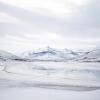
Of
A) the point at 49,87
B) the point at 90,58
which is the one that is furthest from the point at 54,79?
the point at 90,58

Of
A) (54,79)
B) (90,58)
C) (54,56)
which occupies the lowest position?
(54,79)

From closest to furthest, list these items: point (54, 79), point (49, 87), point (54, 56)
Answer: point (49, 87), point (54, 79), point (54, 56)

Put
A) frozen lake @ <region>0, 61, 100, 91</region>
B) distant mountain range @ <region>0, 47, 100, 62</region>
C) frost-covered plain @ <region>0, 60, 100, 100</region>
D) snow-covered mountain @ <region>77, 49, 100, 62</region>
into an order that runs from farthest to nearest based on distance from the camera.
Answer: distant mountain range @ <region>0, 47, 100, 62</region> → snow-covered mountain @ <region>77, 49, 100, 62</region> → frozen lake @ <region>0, 61, 100, 91</region> → frost-covered plain @ <region>0, 60, 100, 100</region>

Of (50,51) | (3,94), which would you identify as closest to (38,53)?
(50,51)

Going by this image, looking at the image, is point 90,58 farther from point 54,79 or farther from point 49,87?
point 49,87

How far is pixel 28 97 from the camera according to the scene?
6.67 meters

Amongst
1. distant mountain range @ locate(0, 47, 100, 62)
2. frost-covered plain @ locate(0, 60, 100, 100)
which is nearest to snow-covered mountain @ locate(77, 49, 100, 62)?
distant mountain range @ locate(0, 47, 100, 62)

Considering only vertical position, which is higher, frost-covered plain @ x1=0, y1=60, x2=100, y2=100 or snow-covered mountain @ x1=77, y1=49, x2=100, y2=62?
snow-covered mountain @ x1=77, y1=49, x2=100, y2=62

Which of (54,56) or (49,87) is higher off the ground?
(54,56)

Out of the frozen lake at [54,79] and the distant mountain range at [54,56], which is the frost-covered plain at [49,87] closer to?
the frozen lake at [54,79]

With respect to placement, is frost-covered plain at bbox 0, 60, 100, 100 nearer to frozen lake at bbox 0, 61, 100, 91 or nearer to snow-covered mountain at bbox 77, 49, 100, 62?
frozen lake at bbox 0, 61, 100, 91

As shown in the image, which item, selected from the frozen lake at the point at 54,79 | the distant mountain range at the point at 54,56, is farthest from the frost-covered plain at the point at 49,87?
the distant mountain range at the point at 54,56

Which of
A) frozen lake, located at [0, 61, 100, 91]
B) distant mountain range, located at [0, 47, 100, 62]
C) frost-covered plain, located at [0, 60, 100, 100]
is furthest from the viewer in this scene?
distant mountain range, located at [0, 47, 100, 62]

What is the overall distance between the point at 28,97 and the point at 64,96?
1065mm
